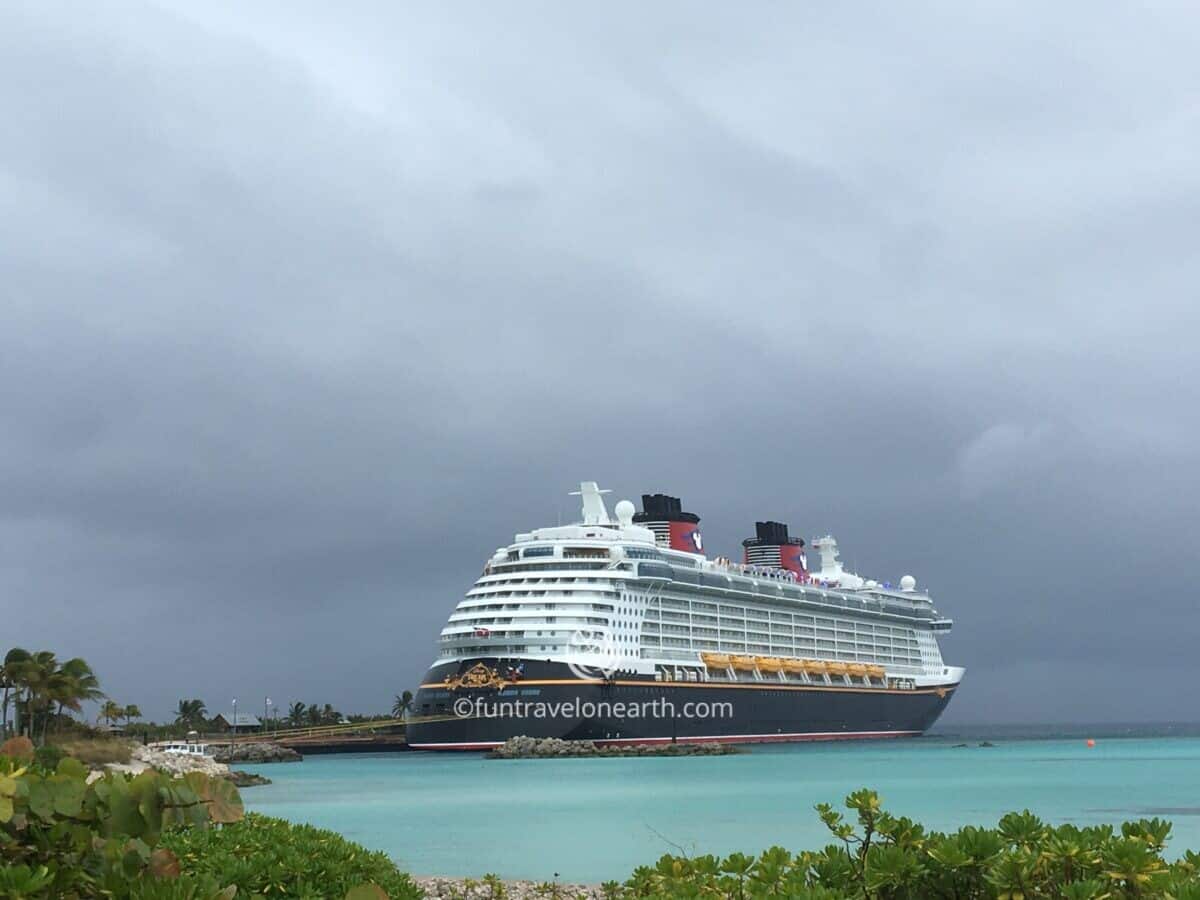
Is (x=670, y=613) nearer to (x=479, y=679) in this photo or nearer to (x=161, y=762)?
(x=479, y=679)

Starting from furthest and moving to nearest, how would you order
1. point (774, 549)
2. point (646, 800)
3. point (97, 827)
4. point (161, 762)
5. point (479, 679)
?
point (774, 549) → point (479, 679) → point (161, 762) → point (646, 800) → point (97, 827)

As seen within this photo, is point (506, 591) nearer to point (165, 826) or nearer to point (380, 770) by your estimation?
point (380, 770)

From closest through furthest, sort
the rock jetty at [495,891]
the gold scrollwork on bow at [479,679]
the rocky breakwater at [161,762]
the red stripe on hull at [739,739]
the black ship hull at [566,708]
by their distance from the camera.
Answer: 1. the rock jetty at [495,891]
2. the rocky breakwater at [161,762]
3. the black ship hull at [566,708]
4. the gold scrollwork on bow at [479,679]
5. the red stripe on hull at [739,739]

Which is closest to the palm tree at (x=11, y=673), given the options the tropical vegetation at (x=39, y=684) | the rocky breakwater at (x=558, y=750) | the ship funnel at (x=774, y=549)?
the tropical vegetation at (x=39, y=684)

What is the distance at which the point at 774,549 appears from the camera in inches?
3802

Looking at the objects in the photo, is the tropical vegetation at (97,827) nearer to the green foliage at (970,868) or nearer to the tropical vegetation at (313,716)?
the green foliage at (970,868)

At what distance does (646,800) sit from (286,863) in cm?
3540

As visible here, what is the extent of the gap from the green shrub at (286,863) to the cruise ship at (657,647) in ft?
186

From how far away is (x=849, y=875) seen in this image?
551 centimetres

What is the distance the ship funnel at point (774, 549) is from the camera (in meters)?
96.6

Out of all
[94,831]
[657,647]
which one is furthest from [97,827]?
[657,647]

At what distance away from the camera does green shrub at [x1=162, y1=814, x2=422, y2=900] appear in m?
7.12

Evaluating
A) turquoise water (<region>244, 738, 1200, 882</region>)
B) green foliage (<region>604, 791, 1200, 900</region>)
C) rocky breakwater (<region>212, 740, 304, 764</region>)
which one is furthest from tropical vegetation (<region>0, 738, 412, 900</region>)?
rocky breakwater (<region>212, 740, 304, 764</region>)

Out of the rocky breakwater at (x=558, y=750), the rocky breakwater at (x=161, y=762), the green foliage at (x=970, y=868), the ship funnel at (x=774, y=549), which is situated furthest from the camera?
the ship funnel at (x=774, y=549)
